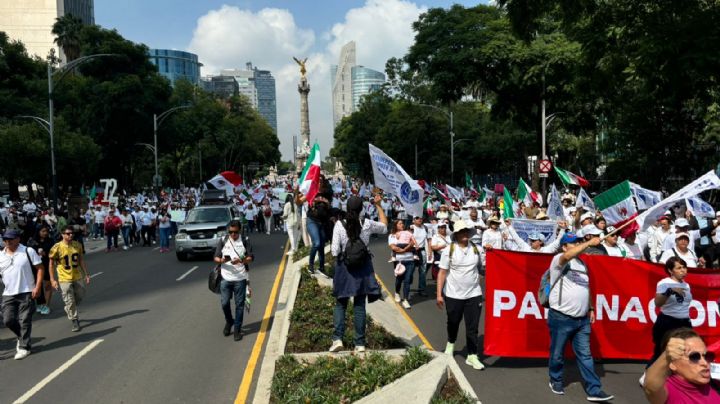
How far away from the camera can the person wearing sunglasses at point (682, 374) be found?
3.06 meters

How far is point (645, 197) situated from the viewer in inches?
550

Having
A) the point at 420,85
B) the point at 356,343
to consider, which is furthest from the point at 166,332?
the point at 420,85

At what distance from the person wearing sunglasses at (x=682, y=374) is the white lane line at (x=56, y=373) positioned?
6058mm

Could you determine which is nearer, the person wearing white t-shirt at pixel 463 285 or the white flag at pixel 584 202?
the person wearing white t-shirt at pixel 463 285

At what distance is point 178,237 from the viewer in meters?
17.8

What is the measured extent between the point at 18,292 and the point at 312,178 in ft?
19.7

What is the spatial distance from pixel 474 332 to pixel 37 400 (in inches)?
185

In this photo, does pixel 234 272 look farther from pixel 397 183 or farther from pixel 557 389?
pixel 557 389

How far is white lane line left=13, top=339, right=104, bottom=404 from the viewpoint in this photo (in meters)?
6.47

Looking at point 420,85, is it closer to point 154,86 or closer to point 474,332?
point 154,86

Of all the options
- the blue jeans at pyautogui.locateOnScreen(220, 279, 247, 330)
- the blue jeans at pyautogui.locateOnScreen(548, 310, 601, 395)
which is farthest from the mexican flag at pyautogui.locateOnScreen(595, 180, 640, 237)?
the blue jeans at pyautogui.locateOnScreen(220, 279, 247, 330)

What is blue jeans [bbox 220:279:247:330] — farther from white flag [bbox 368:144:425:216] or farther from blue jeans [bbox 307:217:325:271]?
blue jeans [bbox 307:217:325:271]

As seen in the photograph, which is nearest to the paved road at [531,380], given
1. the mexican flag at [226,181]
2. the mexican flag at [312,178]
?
the mexican flag at [312,178]

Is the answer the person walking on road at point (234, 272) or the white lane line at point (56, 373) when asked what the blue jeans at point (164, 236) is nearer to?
the white lane line at point (56, 373)
